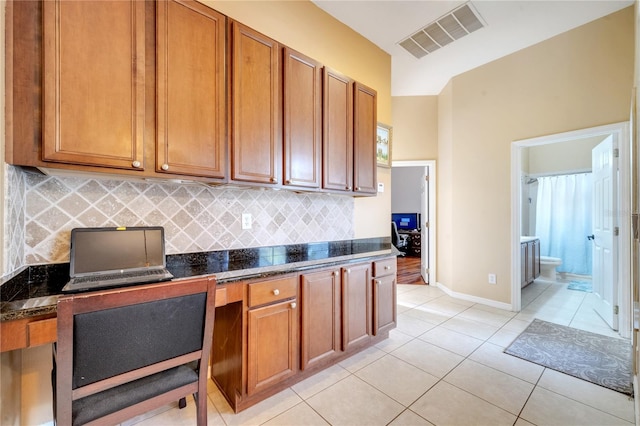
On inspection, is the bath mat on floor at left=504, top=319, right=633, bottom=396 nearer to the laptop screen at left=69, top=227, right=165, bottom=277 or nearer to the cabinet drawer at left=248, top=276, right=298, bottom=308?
the cabinet drawer at left=248, top=276, right=298, bottom=308

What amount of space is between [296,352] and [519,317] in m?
2.86

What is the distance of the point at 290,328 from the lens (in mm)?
1724

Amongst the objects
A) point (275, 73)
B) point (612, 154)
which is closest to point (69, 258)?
point (275, 73)

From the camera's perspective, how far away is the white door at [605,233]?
2.77m

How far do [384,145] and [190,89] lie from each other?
213cm

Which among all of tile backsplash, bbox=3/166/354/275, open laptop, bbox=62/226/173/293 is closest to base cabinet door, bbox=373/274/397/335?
tile backsplash, bbox=3/166/354/275

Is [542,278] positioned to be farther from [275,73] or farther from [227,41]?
[227,41]

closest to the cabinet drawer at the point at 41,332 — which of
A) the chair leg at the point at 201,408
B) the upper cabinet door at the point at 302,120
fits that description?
the chair leg at the point at 201,408

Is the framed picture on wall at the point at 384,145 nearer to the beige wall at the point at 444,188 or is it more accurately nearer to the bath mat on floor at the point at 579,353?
the beige wall at the point at 444,188

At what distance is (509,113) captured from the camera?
335 cm

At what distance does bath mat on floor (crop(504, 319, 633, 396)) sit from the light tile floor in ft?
0.38

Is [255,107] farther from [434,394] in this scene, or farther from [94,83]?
[434,394]

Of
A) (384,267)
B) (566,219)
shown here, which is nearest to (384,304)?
(384,267)

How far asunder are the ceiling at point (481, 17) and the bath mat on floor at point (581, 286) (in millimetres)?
3716
